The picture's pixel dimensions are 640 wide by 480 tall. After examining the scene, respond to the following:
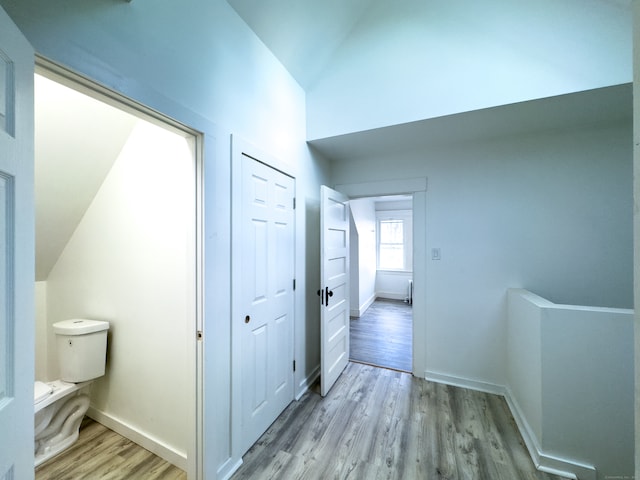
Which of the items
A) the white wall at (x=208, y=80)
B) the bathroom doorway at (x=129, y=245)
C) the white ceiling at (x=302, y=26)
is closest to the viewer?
the white wall at (x=208, y=80)

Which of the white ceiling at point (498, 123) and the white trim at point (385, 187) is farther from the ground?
the white ceiling at point (498, 123)

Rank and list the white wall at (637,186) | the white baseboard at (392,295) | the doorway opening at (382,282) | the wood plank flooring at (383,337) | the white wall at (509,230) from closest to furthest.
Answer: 1. the white wall at (637,186)
2. the white wall at (509,230)
3. the wood plank flooring at (383,337)
4. the doorway opening at (382,282)
5. the white baseboard at (392,295)

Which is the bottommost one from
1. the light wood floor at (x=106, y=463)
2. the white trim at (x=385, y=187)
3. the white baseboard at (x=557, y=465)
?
the light wood floor at (x=106, y=463)

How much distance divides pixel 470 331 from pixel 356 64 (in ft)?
8.64

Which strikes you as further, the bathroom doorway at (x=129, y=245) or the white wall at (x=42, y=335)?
the white wall at (x=42, y=335)

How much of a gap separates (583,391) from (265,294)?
6.72 ft

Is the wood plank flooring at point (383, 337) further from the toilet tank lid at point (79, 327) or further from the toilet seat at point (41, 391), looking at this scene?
the toilet seat at point (41, 391)

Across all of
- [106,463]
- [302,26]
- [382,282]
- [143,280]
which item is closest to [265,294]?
[143,280]

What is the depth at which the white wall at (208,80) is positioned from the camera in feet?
2.87

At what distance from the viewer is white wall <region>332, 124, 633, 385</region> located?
6.86 feet

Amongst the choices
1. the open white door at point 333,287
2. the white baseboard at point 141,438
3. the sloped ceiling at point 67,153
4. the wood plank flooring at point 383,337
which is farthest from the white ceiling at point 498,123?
the white baseboard at point 141,438

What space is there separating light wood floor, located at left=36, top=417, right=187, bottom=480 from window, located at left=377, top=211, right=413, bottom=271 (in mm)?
5285

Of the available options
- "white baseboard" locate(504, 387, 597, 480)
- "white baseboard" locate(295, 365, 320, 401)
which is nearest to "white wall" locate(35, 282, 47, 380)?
"white baseboard" locate(295, 365, 320, 401)

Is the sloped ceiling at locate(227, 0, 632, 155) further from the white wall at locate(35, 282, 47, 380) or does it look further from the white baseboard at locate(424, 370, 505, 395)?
the white wall at locate(35, 282, 47, 380)
